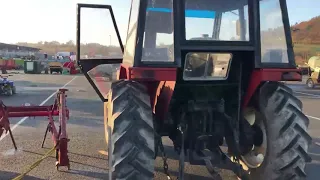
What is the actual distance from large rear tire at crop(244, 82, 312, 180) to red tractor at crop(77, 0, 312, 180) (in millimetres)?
11

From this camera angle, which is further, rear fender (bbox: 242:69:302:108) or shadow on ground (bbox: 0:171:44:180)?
shadow on ground (bbox: 0:171:44:180)

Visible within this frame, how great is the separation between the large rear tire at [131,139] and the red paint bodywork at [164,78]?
261mm

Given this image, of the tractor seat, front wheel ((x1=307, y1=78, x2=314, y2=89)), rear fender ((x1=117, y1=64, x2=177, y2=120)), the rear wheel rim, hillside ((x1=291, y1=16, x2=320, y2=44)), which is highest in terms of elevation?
hillside ((x1=291, y1=16, x2=320, y2=44))

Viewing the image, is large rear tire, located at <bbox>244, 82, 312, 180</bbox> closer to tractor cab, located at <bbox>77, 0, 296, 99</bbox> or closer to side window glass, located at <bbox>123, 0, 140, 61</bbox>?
tractor cab, located at <bbox>77, 0, 296, 99</bbox>

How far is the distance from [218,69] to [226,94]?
50cm

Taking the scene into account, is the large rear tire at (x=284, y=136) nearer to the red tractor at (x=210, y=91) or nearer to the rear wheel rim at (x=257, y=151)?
the red tractor at (x=210, y=91)

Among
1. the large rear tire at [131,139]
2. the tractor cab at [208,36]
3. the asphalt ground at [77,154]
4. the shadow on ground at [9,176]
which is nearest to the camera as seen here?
the large rear tire at [131,139]

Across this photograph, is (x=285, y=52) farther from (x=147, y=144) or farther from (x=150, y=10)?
(x=147, y=144)

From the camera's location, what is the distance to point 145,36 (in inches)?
163

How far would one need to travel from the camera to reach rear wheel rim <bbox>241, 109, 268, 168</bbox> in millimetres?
4664

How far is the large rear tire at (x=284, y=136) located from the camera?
4355 mm

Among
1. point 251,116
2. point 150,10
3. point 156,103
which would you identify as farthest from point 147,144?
point 251,116

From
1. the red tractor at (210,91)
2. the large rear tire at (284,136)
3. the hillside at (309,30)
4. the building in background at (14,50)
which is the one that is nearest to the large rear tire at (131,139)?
the red tractor at (210,91)

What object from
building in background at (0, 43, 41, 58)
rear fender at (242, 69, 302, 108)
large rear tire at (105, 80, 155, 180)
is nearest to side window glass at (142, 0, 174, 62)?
large rear tire at (105, 80, 155, 180)
